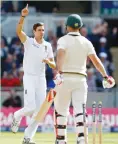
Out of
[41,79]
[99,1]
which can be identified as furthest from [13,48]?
[41,79]

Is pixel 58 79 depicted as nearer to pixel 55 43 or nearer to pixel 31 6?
pixel 55 43

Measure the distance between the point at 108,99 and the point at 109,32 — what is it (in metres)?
5.45

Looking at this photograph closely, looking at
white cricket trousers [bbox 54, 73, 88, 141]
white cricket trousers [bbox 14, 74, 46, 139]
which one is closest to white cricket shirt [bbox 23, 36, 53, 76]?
white cricket trousers [bbox 14, 74, 46, 139]

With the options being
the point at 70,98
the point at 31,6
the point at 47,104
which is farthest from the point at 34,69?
the point at 31,6

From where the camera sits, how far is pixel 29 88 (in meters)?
13.9

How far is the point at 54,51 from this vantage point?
76.9 feet

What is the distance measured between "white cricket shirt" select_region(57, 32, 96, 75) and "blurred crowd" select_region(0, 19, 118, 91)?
9.02 meters

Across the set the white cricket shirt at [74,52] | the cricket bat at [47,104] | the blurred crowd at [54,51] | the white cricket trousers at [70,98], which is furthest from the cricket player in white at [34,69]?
the blurred crowd at [54,51]

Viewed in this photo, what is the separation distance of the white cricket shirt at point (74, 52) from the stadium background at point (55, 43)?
8589 millimetres

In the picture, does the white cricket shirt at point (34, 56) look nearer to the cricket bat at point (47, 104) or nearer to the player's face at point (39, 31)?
the player's face at point (39, 31)

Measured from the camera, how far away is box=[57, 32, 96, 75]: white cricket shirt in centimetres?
1186

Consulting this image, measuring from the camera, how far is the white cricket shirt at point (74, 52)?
11859 millimetres

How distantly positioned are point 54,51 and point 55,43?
1.32 feet

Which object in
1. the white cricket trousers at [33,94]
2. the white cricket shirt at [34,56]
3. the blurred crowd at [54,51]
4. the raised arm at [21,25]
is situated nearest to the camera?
the raised arm at [21,25]
